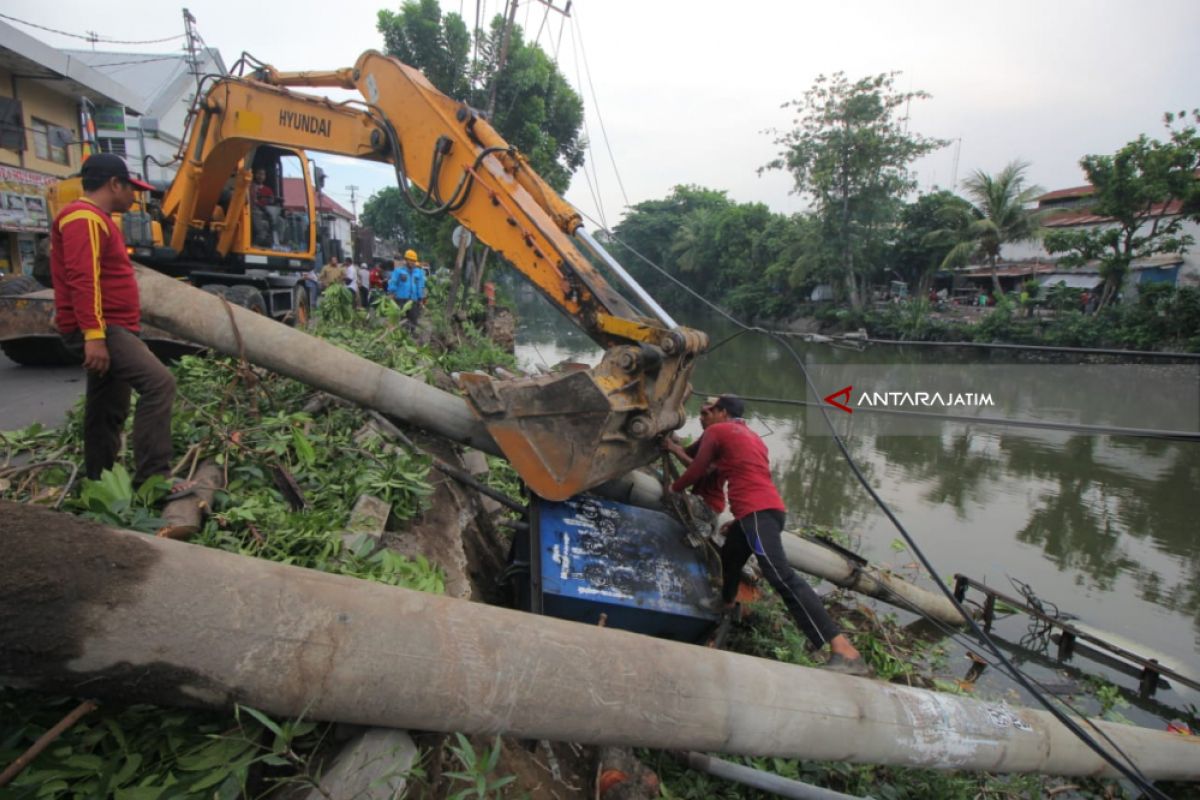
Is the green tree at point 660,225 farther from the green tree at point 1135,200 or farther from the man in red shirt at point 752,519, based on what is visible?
the man in red shirt at point 752,519

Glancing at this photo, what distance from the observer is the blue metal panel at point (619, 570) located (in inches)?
139

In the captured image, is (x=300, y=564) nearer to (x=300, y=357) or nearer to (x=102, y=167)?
(x=300, y=357)

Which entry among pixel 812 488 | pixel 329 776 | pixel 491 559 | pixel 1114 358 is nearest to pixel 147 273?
pixel 491 559

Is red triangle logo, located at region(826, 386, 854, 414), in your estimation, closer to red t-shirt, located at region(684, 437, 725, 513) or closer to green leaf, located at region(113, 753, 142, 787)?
red t-shirt, located at region(684, 437, 725, 513)

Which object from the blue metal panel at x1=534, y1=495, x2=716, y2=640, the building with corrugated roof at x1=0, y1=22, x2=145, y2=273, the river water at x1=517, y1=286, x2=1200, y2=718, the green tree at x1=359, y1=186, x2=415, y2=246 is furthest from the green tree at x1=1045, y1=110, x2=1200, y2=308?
the green tree at x1=359, y1=186, x2=415, y2=246

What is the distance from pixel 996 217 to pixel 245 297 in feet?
86.7

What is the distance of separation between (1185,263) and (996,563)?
20562 mm

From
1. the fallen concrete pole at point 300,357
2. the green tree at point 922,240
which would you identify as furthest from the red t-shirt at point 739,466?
the green tree at point 922,240

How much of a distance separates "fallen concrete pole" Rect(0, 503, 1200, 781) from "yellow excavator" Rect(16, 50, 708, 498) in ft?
4.56

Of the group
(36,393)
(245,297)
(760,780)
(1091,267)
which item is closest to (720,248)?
(1091,267)

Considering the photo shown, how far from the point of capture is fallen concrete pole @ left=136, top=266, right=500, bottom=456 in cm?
389

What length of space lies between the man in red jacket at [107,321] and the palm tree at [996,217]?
1046 inches

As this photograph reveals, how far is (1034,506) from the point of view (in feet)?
29.0

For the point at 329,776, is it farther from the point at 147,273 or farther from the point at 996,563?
the point at 996,563
